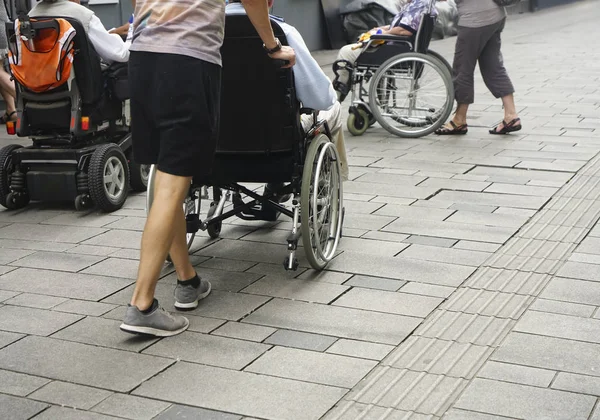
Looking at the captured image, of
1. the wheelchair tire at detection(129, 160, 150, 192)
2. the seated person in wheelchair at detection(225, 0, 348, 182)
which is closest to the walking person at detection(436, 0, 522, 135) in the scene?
the wheelchair tire at detection(129, 160, 150, 192)

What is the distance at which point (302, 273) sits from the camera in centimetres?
508

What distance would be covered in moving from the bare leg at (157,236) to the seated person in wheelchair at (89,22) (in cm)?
236

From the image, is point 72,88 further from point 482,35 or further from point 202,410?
point 482,35

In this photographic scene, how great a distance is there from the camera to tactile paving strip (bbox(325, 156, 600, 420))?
11.7 ft

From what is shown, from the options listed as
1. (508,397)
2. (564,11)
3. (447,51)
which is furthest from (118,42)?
(564,11)

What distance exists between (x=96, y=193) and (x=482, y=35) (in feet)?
12.9

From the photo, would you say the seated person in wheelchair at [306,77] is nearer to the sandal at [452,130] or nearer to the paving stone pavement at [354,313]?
the paving stone pavement at [354,313]

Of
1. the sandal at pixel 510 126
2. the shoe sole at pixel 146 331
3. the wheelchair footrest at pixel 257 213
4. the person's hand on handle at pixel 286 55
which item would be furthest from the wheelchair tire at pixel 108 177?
the sandal at pixel 510 126

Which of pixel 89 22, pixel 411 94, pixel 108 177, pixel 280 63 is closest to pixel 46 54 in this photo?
→ pixel 89 22

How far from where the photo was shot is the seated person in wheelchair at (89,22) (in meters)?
6.29

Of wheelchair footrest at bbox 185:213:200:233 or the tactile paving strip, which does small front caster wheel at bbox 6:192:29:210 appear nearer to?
wheelchair footrest at bbox 185:213:200:233

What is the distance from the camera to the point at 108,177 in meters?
6.39

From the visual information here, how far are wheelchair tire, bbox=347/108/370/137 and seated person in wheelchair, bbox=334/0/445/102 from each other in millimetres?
194

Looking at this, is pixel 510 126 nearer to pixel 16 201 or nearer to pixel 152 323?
pixel 16 201
